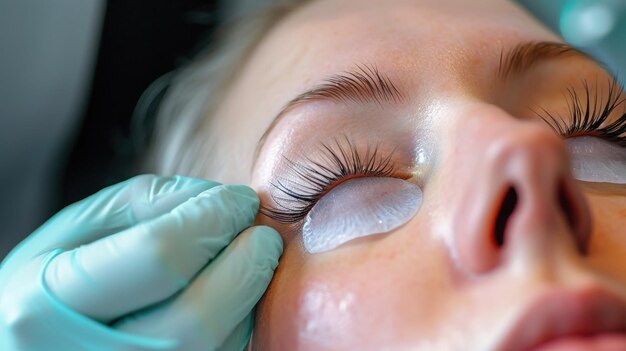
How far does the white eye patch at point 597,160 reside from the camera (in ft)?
2.91

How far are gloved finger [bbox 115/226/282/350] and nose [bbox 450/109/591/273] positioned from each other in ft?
0.89

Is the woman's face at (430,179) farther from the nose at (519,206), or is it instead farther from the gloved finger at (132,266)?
the gloved finger at (132,266)

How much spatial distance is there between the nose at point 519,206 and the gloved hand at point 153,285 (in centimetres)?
29

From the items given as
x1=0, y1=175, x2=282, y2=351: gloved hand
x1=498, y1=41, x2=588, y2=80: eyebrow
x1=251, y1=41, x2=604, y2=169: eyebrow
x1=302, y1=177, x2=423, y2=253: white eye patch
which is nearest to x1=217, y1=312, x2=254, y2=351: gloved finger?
x1=0, y1=175, x2=282, y2=351: gloved hand

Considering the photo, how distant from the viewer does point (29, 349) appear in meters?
0.78

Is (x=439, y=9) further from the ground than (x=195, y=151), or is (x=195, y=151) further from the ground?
(x=439, y=9)

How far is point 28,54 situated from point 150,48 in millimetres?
383

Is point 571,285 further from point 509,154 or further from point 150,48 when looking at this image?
point 150,48

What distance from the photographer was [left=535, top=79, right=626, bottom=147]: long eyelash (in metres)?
0.91

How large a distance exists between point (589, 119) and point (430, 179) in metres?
0.30

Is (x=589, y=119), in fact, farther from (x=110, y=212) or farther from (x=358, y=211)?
(x=110, y=212)

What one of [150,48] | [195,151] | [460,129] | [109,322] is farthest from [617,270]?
[150,48]

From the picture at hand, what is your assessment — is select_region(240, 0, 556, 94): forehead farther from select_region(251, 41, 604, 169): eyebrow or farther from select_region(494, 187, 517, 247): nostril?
select_region(494, 187, 517, 247): nostril

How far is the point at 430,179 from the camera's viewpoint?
2.58 ft
